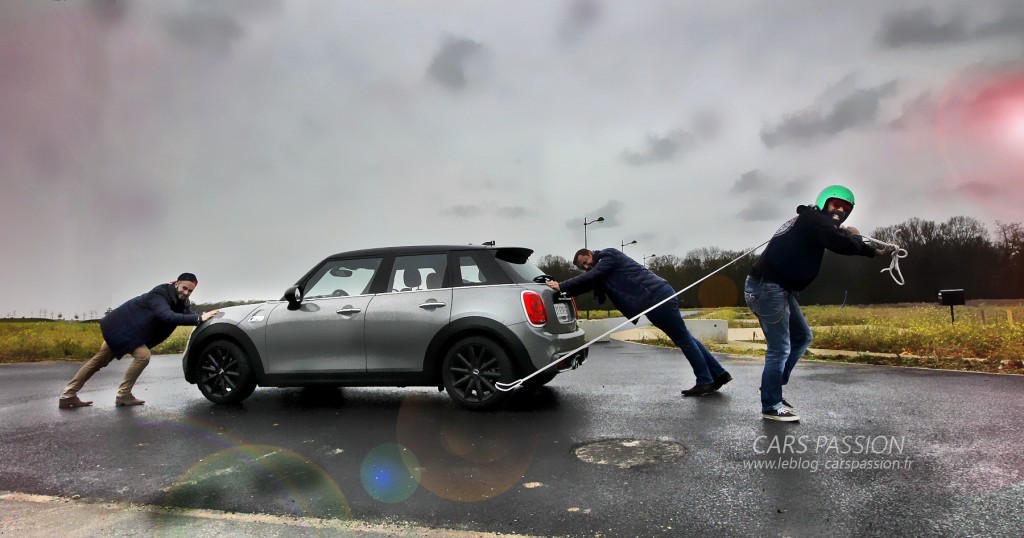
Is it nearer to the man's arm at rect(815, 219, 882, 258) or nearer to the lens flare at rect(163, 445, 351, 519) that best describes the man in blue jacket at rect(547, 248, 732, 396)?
the man's arm at rect(815, 219, 882, 258)

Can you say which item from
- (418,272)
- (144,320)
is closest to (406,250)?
(418,272)

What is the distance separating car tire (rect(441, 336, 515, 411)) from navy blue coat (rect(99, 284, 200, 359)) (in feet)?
10.8

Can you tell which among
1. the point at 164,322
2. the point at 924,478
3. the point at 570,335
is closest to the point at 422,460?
the point at 570,335

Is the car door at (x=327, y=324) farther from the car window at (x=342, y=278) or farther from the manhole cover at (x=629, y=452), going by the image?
the manhole cover at (x=629, y=452)

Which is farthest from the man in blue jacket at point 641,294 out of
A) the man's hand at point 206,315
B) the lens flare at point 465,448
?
the man's hand at point 206,315

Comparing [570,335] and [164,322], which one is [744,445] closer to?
[570,335]

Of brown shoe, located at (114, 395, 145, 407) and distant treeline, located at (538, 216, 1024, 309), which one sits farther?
distant treeline, located at (538, 216, 1024, 309)

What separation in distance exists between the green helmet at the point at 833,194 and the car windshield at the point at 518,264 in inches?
111

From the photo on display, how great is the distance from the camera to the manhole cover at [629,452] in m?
4.12

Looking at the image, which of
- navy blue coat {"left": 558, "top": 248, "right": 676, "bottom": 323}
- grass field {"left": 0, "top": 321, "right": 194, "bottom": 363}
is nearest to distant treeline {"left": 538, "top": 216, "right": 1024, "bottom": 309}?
grass field {"left": 0, "top": 321, "right": 194, "bottom": 363}

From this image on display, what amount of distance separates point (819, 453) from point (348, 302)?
465 cm

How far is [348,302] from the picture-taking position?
6379mm

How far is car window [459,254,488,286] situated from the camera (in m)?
6.10

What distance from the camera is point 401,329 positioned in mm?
6059
